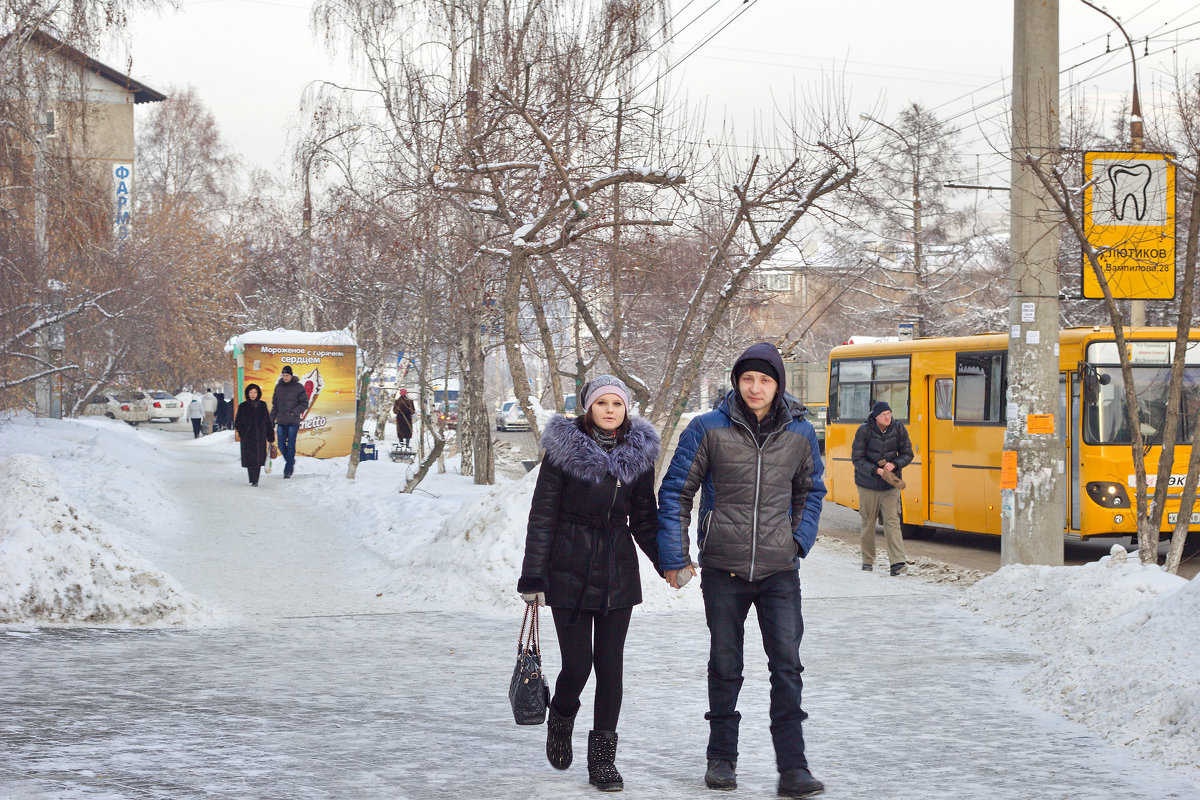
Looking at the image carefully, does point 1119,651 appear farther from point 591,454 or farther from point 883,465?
point 883,465

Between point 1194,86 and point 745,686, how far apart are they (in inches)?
266

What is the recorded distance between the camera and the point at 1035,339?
38.2 feet

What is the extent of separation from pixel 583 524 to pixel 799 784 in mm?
1337

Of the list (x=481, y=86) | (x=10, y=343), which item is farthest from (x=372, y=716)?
(x=10, y=343)

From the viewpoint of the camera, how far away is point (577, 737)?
638 cm

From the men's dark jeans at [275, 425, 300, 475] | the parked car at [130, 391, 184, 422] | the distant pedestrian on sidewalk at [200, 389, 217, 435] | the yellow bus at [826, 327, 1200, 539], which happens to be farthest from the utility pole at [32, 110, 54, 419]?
the parked car at [130, 391, 184, 422]

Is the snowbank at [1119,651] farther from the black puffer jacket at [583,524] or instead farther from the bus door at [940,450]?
the bus door at [940,450]

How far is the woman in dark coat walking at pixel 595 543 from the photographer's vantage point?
5363 millimetres

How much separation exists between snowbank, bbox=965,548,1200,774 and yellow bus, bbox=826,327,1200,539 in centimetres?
288

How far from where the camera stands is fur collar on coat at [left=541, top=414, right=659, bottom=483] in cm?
536

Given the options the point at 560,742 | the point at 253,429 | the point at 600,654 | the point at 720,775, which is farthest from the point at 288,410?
the point at 720,775

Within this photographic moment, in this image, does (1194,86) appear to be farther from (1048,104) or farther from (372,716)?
(372,716)

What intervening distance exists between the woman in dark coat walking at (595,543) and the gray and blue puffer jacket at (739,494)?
13cm

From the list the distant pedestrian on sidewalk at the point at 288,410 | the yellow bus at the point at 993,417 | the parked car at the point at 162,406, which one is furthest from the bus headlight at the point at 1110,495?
the parked car at the point at 162,406
